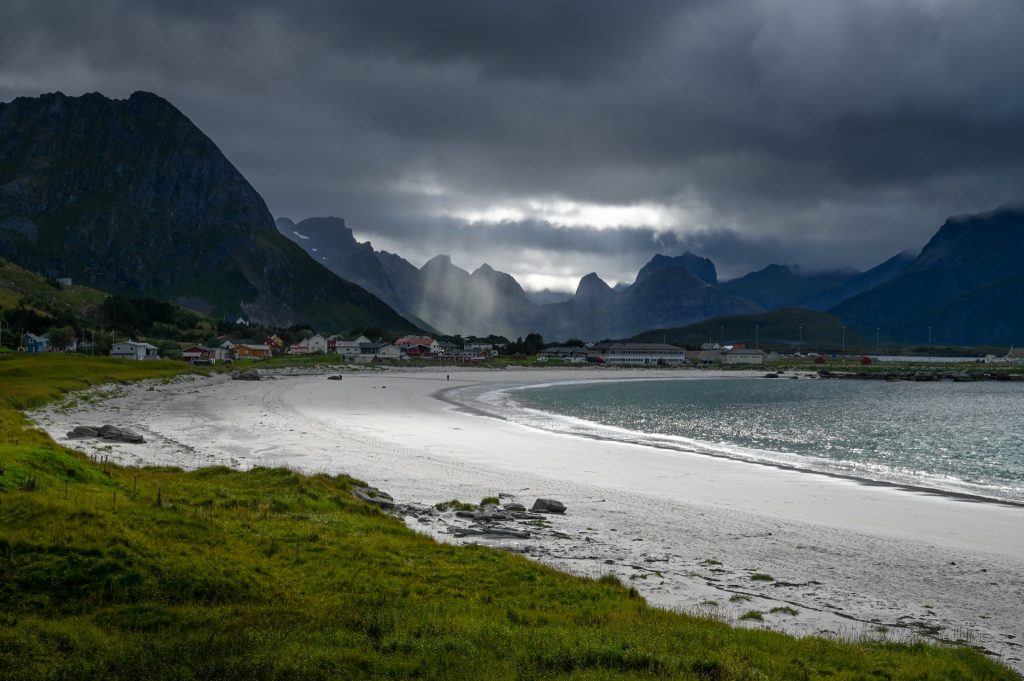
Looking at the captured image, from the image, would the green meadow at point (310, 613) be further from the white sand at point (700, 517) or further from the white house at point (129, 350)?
the white house at point (129, 350)

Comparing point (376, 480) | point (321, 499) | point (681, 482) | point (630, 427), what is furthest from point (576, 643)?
point (630, 427)

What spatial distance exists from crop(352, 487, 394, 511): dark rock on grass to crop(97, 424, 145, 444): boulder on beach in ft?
66.3

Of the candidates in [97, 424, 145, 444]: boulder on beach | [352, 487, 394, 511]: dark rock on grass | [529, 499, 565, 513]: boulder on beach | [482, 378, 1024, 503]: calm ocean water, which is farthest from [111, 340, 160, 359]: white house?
[529, 499, 565, 513]: boulder on beach

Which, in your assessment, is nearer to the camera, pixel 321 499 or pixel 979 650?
pixel 979 650

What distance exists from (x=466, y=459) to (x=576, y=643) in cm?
2905

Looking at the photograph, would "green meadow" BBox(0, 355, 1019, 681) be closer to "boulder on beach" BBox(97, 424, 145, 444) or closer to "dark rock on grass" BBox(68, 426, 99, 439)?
"boulder on beach" BBox(97, 424, 145, 444)

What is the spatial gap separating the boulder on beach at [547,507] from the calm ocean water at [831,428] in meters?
Result: 22.9

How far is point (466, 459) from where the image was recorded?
4028 centimetres

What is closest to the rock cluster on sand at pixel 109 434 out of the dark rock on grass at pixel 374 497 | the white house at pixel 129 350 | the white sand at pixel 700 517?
the white sand at pixel 700 517

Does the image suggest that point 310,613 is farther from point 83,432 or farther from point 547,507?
point 83,432

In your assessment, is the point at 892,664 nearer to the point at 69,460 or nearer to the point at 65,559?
the point at 65,559

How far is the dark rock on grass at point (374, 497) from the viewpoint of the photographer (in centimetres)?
2420

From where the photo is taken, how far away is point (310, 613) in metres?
12.2

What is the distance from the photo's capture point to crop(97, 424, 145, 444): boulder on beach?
37906 mm
